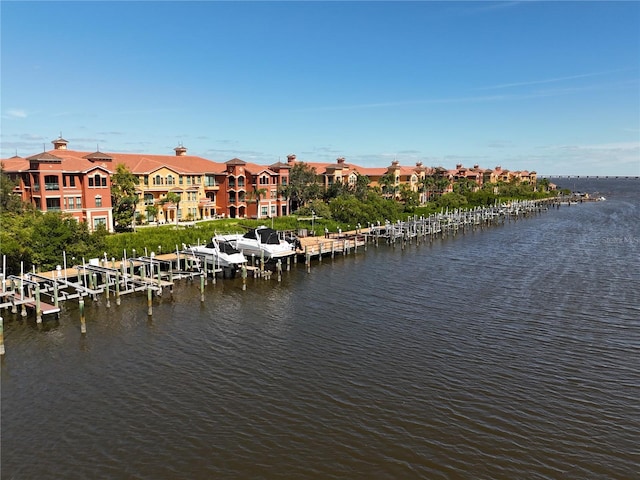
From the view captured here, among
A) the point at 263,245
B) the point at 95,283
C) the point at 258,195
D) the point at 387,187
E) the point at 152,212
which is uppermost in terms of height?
the point at 387,187

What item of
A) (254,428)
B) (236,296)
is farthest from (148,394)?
(236,296)

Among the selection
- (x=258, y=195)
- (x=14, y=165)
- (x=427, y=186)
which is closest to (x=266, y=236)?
(x=258, y=195)

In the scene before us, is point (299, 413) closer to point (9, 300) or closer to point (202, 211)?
point (9, 300)

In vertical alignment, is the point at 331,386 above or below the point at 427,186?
below

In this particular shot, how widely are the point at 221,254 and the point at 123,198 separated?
19.8 meters

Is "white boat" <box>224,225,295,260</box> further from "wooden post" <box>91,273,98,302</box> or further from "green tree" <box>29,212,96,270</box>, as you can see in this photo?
"wooden post" <box>91,273,98,302</box>

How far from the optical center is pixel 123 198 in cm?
5500

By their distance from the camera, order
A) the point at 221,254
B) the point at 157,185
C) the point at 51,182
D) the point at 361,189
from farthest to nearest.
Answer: the point at 361,189 → the point at 157,185 → the point at 51,182 → the point at 221,254

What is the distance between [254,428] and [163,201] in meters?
47.8

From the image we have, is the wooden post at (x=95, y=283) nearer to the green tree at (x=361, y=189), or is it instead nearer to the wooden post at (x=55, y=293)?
the wooden post at (x=55, y=293)

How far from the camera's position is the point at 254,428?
59.6 feet

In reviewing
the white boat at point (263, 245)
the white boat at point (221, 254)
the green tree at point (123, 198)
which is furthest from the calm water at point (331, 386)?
the green tree at point (123, 198)

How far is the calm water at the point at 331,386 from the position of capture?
1639 centimetres

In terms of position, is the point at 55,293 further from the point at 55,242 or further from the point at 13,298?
the point at 55,242
